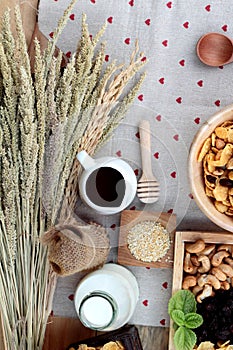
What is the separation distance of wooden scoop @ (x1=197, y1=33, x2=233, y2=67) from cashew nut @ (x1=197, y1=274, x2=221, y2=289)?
1.30 feet

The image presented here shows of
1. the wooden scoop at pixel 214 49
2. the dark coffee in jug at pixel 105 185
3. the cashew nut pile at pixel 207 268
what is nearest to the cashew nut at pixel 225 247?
the cashew nut pile at pixel 207 268

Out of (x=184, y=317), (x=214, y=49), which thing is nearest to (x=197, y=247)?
(x=184, y=317)

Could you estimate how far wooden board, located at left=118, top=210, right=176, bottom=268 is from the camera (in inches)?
50.1

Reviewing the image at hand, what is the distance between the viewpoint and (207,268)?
4.20ft

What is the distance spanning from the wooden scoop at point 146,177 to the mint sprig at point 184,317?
0.18 meters

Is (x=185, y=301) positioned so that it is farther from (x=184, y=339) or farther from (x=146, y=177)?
(x=146, y=177)

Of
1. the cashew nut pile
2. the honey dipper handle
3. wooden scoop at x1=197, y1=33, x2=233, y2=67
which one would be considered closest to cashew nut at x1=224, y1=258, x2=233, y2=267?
the cashew nut pile

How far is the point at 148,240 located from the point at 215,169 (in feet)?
0.61

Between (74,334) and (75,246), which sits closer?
(75,246)

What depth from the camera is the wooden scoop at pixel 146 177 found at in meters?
1.26

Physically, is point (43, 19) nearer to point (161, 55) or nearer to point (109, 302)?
point (161, 55)

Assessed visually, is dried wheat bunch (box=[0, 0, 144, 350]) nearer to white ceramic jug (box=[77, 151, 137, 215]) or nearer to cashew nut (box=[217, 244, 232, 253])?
white ceramic jug (box=[77, 151, 137, 215])

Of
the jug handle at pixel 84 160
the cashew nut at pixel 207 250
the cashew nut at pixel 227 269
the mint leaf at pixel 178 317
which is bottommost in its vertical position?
the mint leaf at pixel 178 317

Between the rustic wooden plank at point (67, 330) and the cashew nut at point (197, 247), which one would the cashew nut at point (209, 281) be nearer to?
the cashew nut at point (197, 247)
